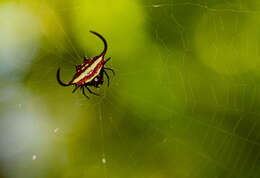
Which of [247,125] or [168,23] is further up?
[168,23]

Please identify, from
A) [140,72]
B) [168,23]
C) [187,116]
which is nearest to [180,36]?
[168,23]

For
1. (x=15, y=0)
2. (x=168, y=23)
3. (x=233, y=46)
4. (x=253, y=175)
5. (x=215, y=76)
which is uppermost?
(x=15, y=0)

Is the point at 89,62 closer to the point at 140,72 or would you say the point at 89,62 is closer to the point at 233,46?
the point at 140,72

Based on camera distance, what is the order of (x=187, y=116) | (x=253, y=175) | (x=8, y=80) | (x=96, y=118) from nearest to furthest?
(x=253, y=175)
(x=187, y=116)
(x=96, y=118)
(x=8, y=80)

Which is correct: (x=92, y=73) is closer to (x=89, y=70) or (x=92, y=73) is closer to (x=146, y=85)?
(x=89, y=70)

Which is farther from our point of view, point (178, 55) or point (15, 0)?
point (15, 0)

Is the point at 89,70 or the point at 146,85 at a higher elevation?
the point at 89,70

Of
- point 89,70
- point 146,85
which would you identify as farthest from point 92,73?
point 146,85

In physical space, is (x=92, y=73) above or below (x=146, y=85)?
above
